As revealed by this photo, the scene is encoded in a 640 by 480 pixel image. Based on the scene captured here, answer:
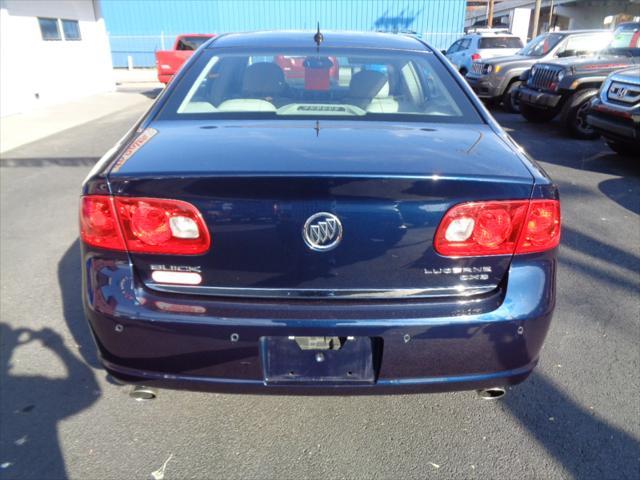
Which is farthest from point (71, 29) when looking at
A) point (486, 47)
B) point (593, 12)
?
point (593, 12)

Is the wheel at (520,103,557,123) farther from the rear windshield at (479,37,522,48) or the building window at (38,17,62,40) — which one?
the building window at (38,17,62,40)

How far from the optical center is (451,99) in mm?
2688

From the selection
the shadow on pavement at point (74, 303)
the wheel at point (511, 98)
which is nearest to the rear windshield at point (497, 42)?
the wheel at point (511, 98)

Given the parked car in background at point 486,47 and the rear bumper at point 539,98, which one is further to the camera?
the parked car in background at point 486,47

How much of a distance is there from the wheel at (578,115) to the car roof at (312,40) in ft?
21.7

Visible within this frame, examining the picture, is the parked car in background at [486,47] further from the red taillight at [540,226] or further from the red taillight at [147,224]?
the red taillight at [147,224]

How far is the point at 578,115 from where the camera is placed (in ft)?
29.1

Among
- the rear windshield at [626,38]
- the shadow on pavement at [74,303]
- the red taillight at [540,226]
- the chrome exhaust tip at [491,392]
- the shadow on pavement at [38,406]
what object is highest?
the rear windshield at [626,38]

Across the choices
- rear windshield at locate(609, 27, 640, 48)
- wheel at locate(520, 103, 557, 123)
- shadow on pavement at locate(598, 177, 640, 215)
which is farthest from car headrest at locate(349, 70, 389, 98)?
rear windshield at locate(609, 27, 640, 48)

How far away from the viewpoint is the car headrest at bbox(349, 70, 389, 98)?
112 inches

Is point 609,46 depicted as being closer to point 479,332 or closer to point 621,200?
point 621,200

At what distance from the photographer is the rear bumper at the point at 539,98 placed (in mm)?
8989

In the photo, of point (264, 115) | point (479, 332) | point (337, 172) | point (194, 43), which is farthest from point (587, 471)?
point (194, 43)

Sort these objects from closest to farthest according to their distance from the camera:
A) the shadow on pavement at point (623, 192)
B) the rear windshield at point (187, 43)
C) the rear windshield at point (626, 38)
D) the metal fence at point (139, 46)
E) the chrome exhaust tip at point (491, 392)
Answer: the chrome exhaust tip at point (491, 392), the shadow on pavement at point (623, 192), the rear windshield at point (626, 38), the rear windshield at point (187, 43), the metal fence at point (139, 46)
